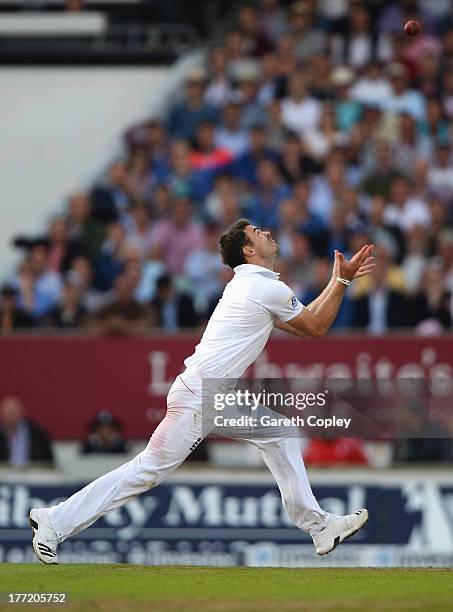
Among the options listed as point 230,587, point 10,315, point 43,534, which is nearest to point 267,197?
point 10,315

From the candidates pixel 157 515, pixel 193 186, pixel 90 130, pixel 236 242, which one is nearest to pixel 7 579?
pixel 236 242

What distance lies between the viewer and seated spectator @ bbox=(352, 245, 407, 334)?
17.7 meters

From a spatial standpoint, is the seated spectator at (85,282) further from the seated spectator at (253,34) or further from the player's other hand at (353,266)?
the player's other hand at (353,266)

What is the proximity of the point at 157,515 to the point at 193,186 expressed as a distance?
497cm

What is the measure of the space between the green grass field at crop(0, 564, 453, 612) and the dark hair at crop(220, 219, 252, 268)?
2160mm

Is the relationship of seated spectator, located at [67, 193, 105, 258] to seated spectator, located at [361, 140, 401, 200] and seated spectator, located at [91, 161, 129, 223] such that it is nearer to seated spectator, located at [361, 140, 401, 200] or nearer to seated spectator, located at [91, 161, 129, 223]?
seated spectator, located at [91, 161, 129, 223]

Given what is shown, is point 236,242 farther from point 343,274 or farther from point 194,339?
point 194,339

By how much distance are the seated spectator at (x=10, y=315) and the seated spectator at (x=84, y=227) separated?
1.24 m

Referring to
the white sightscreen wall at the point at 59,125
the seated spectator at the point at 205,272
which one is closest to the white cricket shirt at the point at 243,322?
the seated spectator at the point at 205,272

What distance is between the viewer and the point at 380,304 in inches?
701

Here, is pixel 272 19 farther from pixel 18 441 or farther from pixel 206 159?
pixel 18 441

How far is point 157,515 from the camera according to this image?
16.2 metres

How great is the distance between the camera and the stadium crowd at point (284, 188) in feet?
59.4

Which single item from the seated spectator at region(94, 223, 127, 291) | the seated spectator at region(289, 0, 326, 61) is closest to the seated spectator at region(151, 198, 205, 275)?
the seated spectator at region(94, 223, 127, 291)
